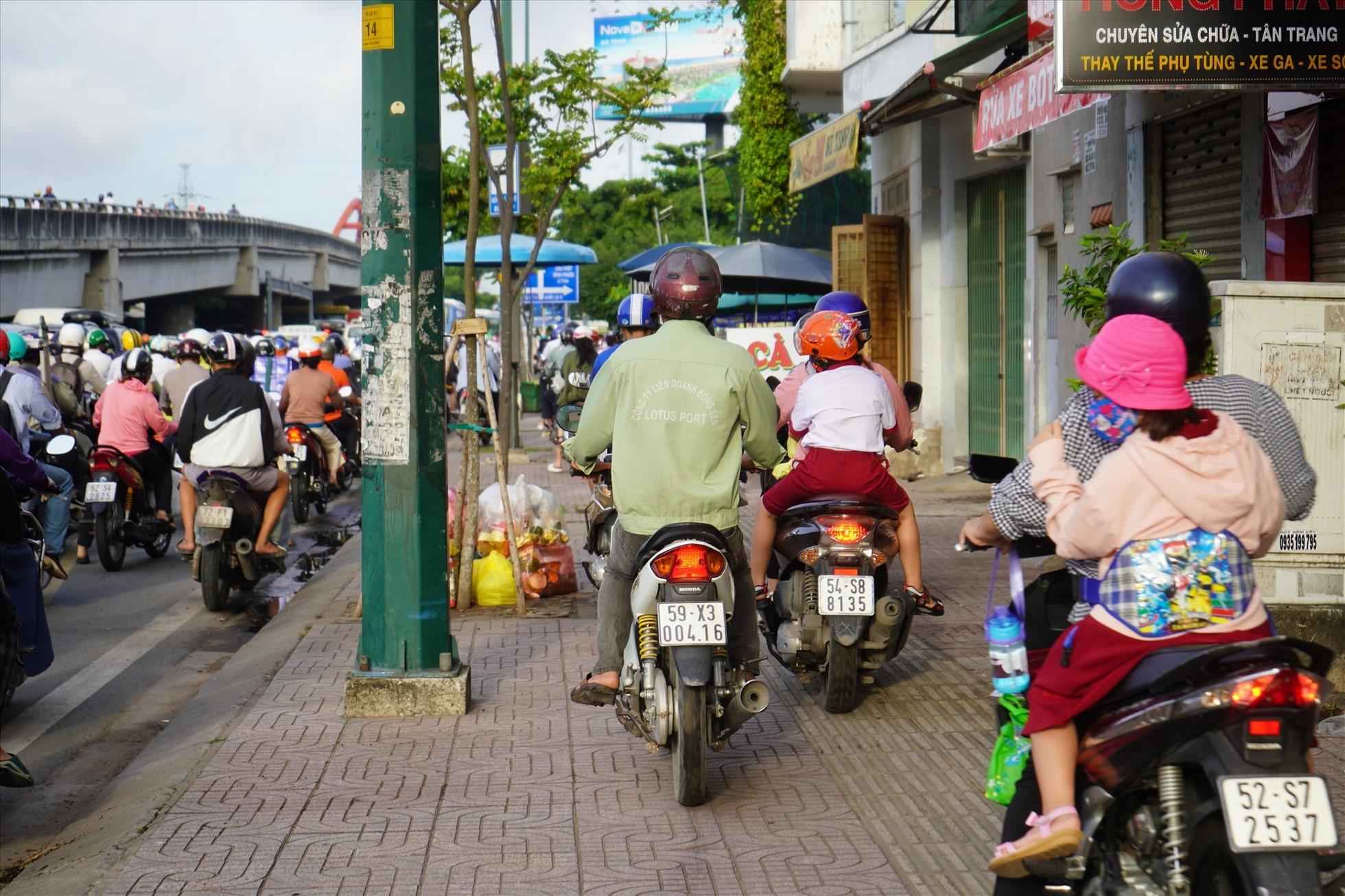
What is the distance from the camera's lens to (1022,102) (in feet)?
32.5

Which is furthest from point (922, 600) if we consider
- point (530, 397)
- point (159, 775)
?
point (530, 397)

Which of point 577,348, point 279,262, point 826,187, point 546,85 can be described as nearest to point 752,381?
point 577,348

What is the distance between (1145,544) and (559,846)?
7.48ft

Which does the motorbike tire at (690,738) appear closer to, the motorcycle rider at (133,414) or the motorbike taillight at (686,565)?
the motorbike taillight at (686,565)

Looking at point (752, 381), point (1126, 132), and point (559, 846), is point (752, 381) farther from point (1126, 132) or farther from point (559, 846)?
point (1126, 132)

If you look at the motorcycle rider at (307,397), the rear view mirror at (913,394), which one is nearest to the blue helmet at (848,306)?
the rear view mirror at (913,394)

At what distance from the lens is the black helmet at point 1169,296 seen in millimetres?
3434

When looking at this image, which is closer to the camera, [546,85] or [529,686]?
[529,686]

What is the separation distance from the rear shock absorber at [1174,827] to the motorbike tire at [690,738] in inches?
79.1

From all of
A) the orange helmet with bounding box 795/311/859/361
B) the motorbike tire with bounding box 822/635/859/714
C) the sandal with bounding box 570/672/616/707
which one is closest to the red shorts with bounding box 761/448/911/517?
the orange helmet with bounding box 795/311/859/361

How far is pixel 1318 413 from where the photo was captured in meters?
6.35

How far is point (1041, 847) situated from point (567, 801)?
7.46 ft

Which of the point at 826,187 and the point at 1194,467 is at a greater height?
the point at 826,187

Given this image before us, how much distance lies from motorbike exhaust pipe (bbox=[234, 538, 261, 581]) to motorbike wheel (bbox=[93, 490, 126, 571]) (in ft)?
6.95
